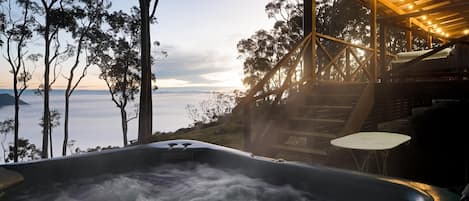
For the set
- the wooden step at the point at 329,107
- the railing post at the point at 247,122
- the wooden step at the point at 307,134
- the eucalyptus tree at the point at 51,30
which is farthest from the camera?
the eucalyptus tree at the point at 51,30

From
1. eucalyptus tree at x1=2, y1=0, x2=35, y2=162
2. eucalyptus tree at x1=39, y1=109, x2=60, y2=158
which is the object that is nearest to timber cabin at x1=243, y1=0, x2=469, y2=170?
eucalyptus tree at x1=2, y1=0, x2=35, y2=162

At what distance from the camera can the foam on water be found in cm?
257

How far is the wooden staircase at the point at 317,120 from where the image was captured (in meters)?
3.39

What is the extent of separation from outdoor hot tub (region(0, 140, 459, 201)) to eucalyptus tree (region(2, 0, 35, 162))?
32.9 feet

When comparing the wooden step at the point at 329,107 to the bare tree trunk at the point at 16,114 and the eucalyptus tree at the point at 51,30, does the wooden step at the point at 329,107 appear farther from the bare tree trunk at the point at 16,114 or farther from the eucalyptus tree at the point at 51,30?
the bare tree trunk at the point at 16,114

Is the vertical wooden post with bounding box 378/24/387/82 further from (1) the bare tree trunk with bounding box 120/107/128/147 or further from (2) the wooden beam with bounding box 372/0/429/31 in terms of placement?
(1) the bare tree trunk with bounding box 120/107/128/147

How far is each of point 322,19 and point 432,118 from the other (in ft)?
26.0

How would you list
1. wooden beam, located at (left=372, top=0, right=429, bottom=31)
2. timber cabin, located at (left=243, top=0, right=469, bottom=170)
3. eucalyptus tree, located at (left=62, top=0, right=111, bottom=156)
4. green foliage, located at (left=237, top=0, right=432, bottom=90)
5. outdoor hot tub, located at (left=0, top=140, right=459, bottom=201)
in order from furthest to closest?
eucalyptus tree, located at (left=62, top=0, right=111, bottom=156) < green foliage, located at (left=237, top=0, right=432, bottom=90) < wooden beam, located at (left=372, top=0, right=429, bottom=31) < timber cabin, located at (left=243, top=0, right=469, bottom=170) < outdoor hot tub, located at (left=0, top=140, right=459, bottom=201)

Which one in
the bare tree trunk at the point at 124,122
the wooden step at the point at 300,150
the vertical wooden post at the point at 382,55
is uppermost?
the vertical wooden post at the point at 382,55

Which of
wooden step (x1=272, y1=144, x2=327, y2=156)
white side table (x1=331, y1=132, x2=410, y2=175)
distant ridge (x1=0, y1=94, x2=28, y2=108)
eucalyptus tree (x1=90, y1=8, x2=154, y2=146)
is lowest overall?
wooden step (x1=272, y1=144, x2=327, y2=156)

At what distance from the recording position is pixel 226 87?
10.7 meters

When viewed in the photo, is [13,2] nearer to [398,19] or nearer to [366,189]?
[398,19]

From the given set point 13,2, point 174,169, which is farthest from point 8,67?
point 174,169

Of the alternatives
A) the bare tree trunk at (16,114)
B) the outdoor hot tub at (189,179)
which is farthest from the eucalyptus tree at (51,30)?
the outdoor hot tub at (189,179)
